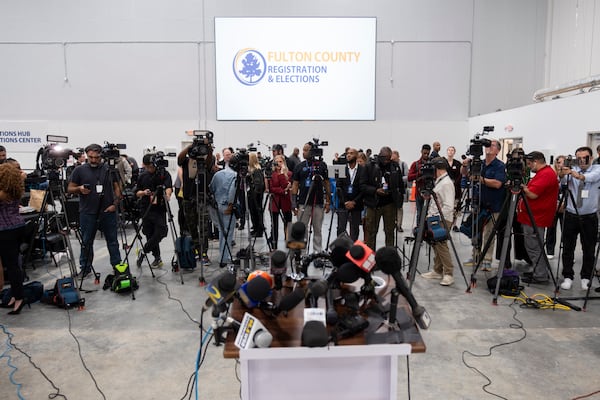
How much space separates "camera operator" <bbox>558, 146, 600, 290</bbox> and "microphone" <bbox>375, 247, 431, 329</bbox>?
11.6 feet

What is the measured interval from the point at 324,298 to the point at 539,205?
3744 millimetres

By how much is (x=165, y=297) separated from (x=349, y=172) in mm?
2885

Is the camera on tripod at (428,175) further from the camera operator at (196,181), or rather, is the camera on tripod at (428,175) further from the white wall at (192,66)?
the white wall at (192,66)

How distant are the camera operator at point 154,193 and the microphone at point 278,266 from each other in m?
3.51

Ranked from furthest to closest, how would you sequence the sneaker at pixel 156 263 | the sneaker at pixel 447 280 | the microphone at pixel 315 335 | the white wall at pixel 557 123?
the white wall at pixel 557 123, the sneaker at pixel 156 263, the sneaker at pixel 447 280, the microphone at pixel 315 335

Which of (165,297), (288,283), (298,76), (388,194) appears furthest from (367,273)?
(298,76)

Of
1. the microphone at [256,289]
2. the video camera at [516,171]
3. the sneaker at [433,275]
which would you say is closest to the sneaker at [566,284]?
the sneaker at [433,275]

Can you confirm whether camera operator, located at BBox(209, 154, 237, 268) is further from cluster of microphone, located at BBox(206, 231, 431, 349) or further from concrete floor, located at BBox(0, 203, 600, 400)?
cluster of microphone, located at BBox(206, 231, 431, 349)

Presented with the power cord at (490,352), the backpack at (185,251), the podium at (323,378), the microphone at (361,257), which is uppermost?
the microphone at (361,257)

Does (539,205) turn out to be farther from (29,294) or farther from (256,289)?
(29,294)

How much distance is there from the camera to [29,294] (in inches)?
175

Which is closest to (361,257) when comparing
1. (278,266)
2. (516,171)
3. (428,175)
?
(278,266)

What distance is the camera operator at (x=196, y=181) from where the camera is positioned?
4934 millimetres

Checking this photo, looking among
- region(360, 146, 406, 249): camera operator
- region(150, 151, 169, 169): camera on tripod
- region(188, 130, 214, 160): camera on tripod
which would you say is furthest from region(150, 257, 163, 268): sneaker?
region(360, 146, 406, 249): camera operator
